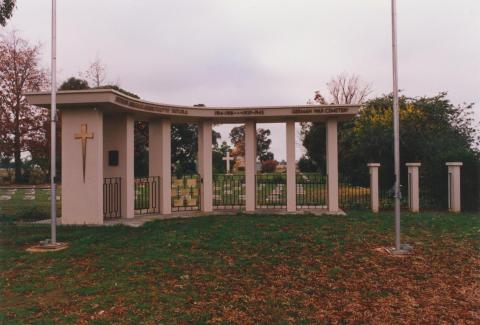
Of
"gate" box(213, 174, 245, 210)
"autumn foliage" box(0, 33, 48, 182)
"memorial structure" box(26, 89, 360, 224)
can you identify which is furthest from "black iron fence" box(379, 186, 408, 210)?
"autumn foliage" box(0, 33, 48, 182)

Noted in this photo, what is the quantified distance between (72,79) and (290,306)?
31.1 metres

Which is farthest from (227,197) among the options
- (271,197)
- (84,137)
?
(84,137)

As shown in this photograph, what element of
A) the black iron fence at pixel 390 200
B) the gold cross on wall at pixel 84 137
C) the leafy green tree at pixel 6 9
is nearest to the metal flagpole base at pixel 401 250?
the black iron fence at pixel 390 200

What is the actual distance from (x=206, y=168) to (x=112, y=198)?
3.17 metres

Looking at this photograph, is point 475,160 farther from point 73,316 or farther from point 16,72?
point 16,72

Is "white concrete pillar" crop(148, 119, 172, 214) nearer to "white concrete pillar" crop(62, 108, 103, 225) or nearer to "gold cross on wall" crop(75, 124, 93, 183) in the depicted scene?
"white concrete pillar" crop(62, 108, 103, 225)

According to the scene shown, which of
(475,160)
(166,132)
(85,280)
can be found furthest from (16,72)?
(475,160)

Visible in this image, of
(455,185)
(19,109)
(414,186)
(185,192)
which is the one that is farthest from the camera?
(19,109)

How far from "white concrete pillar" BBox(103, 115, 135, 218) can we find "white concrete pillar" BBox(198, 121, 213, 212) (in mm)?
2432

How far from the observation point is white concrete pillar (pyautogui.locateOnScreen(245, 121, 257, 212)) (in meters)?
12.4

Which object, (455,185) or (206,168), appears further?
(206,168)

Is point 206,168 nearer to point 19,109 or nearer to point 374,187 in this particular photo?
point 374,187

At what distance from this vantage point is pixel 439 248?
23.3ft

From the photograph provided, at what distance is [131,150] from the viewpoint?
1112 centimetres
